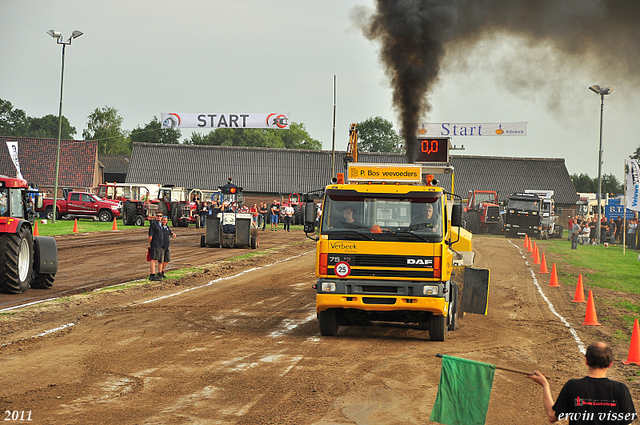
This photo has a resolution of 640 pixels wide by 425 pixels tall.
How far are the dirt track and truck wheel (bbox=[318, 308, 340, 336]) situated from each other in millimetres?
270

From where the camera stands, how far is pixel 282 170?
237ft

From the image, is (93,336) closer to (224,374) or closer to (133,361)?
(133,361)

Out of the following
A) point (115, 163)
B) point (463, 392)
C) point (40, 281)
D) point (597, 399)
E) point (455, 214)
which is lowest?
point (40, 281)

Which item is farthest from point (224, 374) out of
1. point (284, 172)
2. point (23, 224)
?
point (284, 172)

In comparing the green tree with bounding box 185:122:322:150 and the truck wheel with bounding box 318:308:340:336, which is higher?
the green tree with bounding box 185:122:322:150

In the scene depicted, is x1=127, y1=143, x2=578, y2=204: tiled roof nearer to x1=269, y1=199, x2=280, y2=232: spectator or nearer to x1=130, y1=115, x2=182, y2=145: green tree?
x1=269, y1=199, x2=280, y2=232: spectator

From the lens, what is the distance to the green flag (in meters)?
4.85

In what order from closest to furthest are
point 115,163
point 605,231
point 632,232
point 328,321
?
point 328,321 < point 632,232 < point 605,231 < point 115,163

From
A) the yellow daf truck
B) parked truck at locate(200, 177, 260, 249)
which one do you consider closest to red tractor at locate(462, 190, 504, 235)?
parked truck at locate(200, 177, 260, 249)

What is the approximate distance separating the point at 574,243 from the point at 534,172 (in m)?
39.7

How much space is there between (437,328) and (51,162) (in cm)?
6659

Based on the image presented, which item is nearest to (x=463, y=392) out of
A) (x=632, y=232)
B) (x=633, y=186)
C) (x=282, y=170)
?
(x=633, y=186)

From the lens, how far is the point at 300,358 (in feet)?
30.4

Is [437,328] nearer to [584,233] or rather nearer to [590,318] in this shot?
[590,318]
